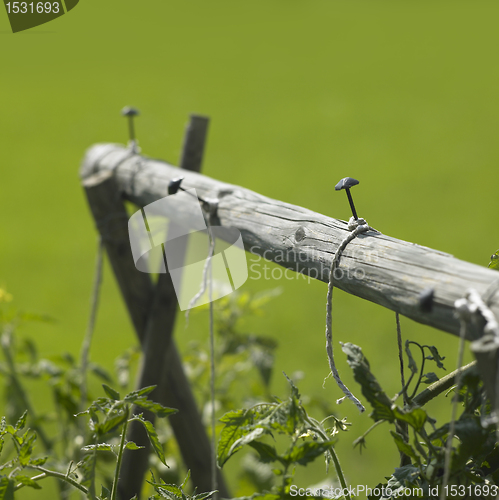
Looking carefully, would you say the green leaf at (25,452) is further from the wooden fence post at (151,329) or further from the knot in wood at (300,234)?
the wooden fence post at (151,329)

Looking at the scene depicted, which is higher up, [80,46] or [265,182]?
[80,46]

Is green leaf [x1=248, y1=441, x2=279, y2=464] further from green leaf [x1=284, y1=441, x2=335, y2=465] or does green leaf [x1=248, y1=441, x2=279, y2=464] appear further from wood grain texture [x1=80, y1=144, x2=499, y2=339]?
wood grain texture [x1=80, y1=144, x2=499, y2=339]

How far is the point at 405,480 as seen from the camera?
1.98 ft

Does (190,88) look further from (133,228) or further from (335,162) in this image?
(133,228)

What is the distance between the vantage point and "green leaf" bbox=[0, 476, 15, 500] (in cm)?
62

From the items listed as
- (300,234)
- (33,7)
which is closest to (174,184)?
(300,234)

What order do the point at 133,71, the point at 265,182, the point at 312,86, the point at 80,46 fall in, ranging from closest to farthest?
the point at 265,182 → the point at 312,86 → the point at 80,46 → the point at 133,71

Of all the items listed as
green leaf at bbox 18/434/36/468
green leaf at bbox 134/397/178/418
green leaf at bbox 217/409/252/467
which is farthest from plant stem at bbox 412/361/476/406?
green leaf at bbox 18/434/36/468

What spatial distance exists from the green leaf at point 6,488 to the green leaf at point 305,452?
1.12 ft

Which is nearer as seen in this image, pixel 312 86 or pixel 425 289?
pixel 425 289

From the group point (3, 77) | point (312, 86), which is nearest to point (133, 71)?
point (3, 77)

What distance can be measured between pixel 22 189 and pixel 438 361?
17.2 feet

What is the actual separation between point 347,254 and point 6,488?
54 cm

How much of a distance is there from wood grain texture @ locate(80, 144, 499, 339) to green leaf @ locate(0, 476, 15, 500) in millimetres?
506
